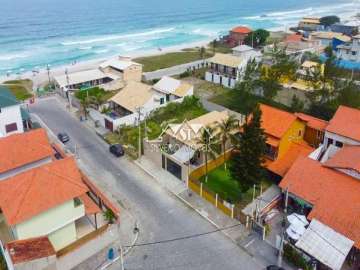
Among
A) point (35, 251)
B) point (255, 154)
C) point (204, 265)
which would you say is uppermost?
point (255, 154)

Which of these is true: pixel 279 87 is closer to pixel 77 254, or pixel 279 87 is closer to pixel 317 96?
pixel 317 96

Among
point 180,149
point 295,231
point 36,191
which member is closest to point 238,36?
point 180,149

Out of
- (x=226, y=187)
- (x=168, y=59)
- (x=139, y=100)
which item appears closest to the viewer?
(x=226, y=187)

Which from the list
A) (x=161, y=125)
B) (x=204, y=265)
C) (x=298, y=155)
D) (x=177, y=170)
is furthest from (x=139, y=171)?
(x=298, y=155)

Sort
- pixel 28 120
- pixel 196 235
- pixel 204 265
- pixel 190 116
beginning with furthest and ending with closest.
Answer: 1. pixel 190 116
2. pixel 28 120
3. pixel 196 235
4. pixel 204 265

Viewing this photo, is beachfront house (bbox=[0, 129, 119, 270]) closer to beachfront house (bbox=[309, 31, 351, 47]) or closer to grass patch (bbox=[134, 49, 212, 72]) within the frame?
grass patch (bbox=[134, 49, 212, 72])

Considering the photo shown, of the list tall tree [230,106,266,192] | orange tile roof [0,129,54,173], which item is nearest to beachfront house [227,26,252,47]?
tall tree [230,106,266,192]

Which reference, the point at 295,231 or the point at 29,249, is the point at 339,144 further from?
the point at 29,249
